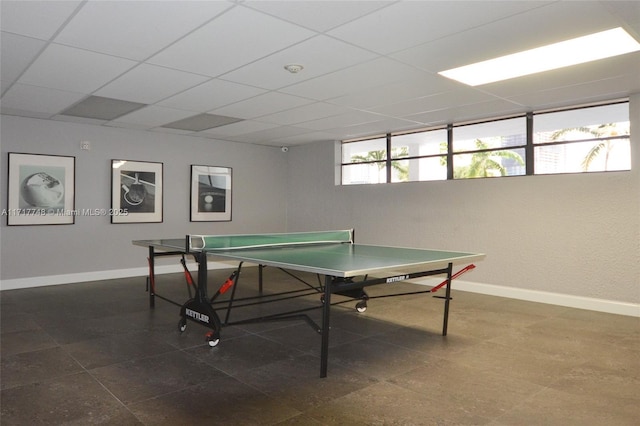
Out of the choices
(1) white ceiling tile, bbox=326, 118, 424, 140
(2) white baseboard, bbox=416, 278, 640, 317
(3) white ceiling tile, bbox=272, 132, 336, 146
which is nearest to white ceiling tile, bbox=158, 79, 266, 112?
(1) white ceiling tile, bbox=326, 118, 424, 140

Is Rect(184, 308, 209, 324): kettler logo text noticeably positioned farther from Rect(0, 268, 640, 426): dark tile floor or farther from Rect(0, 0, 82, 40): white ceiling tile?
Rect(0, 0, 82, 40): white ceiling tile

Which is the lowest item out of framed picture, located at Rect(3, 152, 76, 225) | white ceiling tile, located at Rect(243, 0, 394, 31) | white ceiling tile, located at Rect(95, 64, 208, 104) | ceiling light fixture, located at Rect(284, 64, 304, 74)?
framed picture, located at Rect(3, 152, 76, 225)

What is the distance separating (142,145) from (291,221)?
3230 millimetres

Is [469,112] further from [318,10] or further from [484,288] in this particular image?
[318,10]

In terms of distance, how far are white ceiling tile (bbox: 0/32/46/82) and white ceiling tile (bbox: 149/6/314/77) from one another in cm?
87

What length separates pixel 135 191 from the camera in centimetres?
704

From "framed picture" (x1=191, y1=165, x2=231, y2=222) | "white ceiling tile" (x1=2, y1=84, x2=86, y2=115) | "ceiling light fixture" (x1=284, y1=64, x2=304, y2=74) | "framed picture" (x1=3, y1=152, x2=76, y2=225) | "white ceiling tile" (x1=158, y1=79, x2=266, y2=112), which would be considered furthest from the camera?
"framed picture" (x1=191, y1=165, x2=231, y2=222)

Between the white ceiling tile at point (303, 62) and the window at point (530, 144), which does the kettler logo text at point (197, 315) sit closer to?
the white ceiling tile at point (303, 62)

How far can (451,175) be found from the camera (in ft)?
21.0

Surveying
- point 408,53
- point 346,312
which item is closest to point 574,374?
point 346,312

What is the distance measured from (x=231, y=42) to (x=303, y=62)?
27.2 inches

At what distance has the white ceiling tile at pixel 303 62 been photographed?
133 inches

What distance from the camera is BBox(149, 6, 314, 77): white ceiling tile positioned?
2.94 metres

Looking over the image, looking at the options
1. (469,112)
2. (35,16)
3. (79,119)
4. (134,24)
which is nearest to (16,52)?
(35,16)
